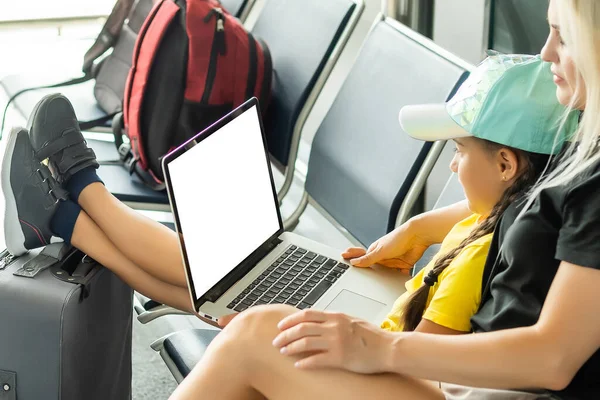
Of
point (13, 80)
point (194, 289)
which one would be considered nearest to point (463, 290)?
point (194, 289)

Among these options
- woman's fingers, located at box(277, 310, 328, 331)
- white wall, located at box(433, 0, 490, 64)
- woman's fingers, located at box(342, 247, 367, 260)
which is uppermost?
white wall, located at box(433, 0, 490, 64)

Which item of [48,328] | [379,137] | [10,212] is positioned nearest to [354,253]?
[379,137]

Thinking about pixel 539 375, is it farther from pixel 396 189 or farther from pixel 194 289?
pixel 396 189

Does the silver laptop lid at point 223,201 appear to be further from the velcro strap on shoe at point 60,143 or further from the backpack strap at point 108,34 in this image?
the backpack strap at point 108,34

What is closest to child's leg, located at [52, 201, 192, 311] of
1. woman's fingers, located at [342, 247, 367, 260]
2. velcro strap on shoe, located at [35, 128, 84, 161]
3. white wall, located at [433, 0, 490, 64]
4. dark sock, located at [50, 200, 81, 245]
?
dark sock, located at [50, 200, 81, 245]

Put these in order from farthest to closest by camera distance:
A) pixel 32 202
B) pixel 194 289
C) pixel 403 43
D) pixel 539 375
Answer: pixel 403 43 → pixel 32 202 → pixel 194 289 → pixel 539 375

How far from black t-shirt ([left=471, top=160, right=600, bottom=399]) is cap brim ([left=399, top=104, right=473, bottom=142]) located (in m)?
0.20

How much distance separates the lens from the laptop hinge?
1.54 meters

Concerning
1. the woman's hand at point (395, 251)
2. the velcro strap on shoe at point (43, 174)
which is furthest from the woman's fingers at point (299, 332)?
the velcro strap on shoe at point (43, 174)

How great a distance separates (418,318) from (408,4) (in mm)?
1259

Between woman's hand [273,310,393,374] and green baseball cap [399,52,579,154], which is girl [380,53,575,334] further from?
woman's hand [273,310,393,374]

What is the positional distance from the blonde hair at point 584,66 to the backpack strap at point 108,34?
1925 mm

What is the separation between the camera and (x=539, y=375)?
1089mm

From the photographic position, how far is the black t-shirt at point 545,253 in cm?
104
